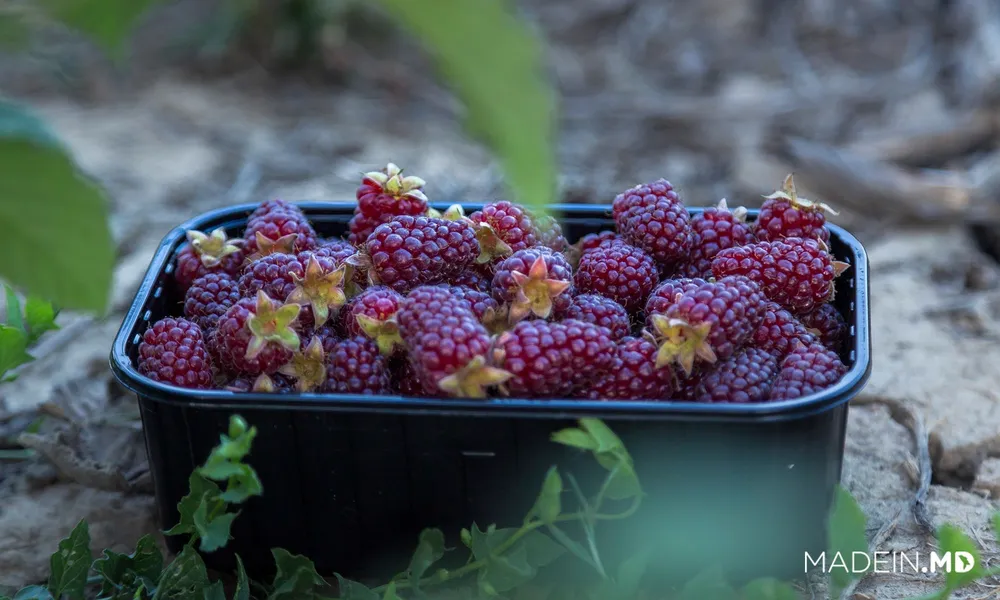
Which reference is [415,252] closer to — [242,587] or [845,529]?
[242,587]

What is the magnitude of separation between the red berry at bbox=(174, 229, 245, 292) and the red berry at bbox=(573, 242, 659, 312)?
0.50 m

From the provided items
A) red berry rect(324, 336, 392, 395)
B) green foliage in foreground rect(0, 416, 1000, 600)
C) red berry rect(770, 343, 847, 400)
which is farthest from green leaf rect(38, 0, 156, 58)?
red berry rect(770, 343, 847, 400)

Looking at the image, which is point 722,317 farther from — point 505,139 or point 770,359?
point 505,139

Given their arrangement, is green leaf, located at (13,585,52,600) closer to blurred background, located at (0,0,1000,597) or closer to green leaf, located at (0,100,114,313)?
blurred background, located at (0,0,1000,597)

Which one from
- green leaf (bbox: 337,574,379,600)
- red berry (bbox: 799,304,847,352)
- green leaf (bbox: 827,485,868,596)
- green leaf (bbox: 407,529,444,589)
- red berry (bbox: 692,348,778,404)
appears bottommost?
green leaf (bbox: 337,574,379,600)

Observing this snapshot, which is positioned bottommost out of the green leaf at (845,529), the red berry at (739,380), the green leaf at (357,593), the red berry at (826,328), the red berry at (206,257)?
the green leaf at (357,593)

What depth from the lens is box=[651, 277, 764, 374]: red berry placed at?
124 centimetres

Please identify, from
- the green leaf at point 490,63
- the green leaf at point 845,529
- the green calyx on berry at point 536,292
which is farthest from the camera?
the green calyx on berry at point 536,292

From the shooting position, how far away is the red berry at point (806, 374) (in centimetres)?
122

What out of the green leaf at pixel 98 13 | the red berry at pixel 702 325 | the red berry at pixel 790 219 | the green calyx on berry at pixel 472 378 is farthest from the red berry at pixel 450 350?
the green leaf at pixel 98 13

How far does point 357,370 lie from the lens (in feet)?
4.08

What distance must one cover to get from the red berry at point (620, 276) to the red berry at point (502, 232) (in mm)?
92

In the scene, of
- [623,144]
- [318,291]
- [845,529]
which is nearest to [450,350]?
[318,291]

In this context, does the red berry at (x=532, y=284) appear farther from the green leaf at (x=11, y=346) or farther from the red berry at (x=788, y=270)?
the green leaf at (x=11, y=346)
